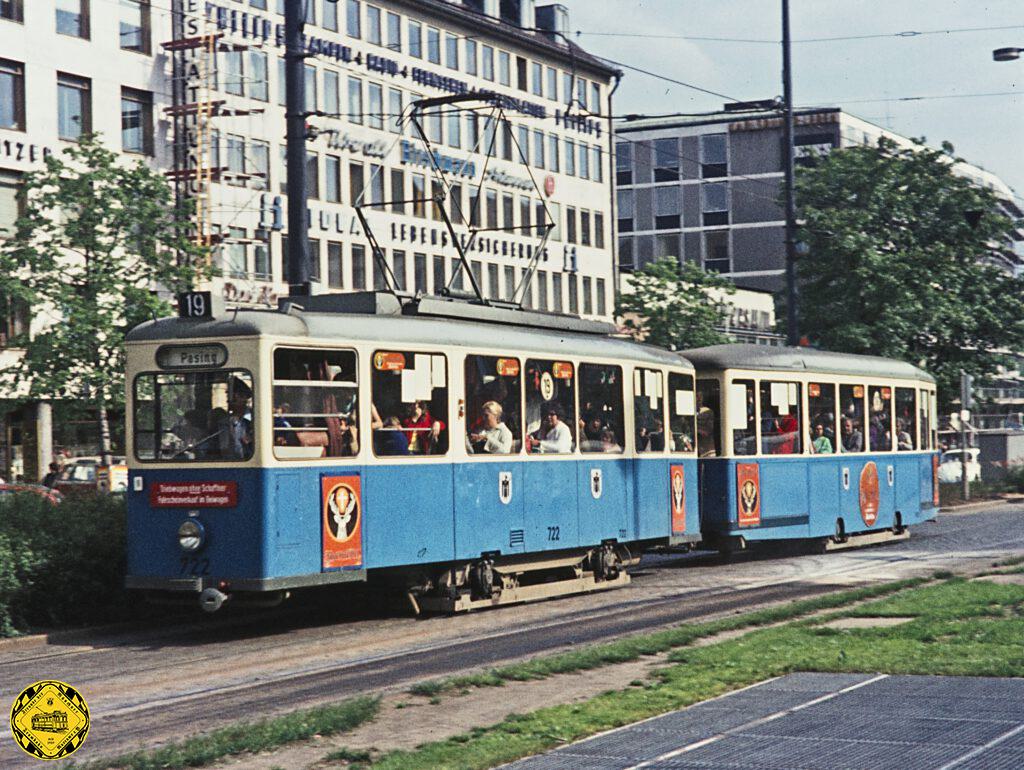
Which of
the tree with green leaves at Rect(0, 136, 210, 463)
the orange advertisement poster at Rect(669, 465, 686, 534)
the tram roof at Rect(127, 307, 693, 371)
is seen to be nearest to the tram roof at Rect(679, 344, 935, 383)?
the orange advertisement poster at Rect(669, 465, 686, 534)

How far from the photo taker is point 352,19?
208 ft

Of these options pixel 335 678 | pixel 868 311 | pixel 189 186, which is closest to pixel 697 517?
pixel 335 678

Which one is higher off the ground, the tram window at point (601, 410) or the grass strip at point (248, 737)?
the tram window at point (601, 410)

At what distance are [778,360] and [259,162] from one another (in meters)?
36.8

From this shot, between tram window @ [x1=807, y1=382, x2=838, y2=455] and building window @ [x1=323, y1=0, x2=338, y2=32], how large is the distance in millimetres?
39188

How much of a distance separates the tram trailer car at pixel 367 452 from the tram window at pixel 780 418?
479 centimetres

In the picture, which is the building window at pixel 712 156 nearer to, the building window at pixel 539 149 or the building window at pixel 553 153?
the building window at pixel 553 153

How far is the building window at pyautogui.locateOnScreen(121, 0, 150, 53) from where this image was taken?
175 feet

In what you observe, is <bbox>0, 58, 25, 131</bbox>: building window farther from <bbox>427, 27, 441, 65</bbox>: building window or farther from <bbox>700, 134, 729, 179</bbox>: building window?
<bbox>700, 134, 729, 179</bbox>: building window

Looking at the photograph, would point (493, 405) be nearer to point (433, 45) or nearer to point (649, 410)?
point (649, 410)

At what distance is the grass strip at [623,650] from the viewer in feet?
38.3

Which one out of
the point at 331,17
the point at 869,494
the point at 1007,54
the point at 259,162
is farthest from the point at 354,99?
the point at 869,494

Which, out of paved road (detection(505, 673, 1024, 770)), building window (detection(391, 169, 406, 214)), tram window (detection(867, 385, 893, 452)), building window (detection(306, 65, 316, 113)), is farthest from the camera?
building window (detection(391, 169, 406, 214))

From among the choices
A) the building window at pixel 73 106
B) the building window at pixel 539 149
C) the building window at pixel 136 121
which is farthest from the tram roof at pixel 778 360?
the building window at pixel 539 149
